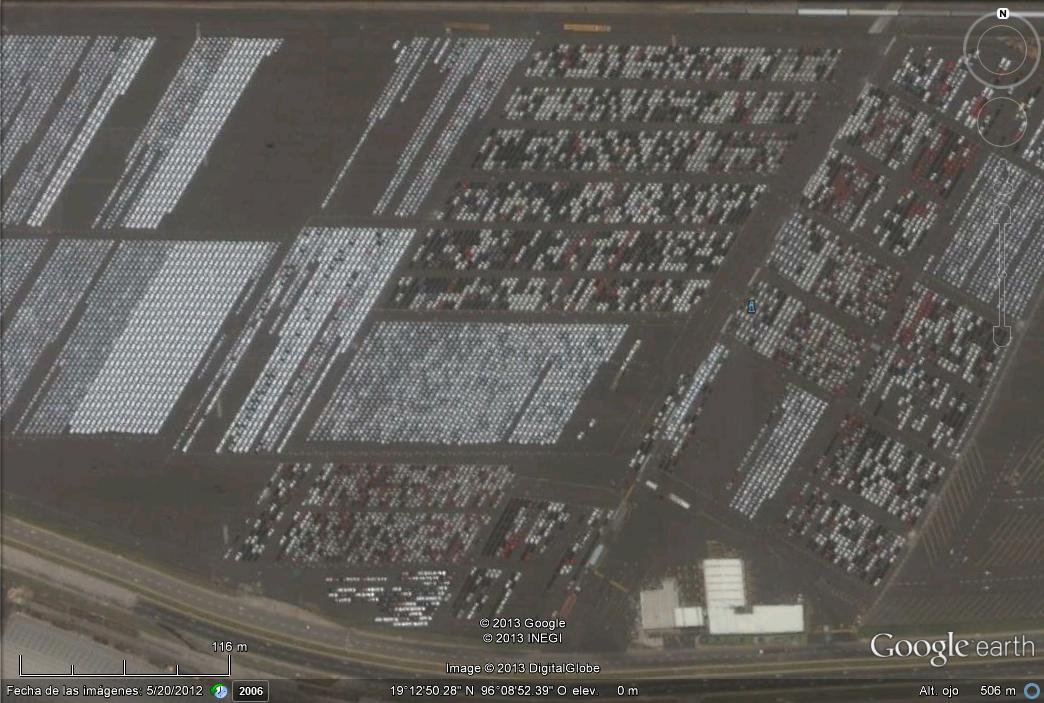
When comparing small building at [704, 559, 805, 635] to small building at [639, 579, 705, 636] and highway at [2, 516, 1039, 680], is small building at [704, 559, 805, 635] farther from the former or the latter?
highway at [2, 516, 1039, 680]

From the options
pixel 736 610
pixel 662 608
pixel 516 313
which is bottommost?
pixel 736 610

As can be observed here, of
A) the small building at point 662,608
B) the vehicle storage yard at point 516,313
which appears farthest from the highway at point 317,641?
the small building at point 662,608

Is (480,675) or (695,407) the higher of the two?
(695,407)

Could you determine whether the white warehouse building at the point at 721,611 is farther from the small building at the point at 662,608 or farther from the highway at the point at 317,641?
the highway at the point at 317,641

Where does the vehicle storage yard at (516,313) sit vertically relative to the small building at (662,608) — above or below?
above

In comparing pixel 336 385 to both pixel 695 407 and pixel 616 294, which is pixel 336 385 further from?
pixel 695 407

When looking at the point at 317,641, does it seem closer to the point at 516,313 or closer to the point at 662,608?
the point at 662,608

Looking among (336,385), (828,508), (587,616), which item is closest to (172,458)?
(336,385)

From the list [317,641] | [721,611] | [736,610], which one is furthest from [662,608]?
[317,641]
